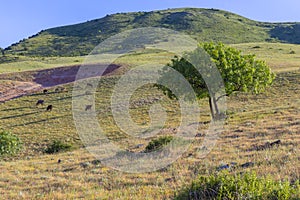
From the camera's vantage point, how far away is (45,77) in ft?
267

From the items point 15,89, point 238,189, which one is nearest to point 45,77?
point 15,89

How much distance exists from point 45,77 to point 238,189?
79.8 m

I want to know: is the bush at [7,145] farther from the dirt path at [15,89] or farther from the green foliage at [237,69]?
the dirt path at [15,89]

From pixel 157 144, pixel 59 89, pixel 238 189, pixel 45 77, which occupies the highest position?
pixel 45 77

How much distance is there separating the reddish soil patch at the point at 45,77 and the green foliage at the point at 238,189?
222 feet

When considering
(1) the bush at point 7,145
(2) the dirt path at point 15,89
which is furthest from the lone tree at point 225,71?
(2) the dirt path at point 15,89

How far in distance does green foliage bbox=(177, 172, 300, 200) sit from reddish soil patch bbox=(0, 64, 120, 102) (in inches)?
2664

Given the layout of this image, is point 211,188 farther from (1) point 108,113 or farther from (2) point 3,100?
(2) point 3,100

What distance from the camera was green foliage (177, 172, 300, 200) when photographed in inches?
286

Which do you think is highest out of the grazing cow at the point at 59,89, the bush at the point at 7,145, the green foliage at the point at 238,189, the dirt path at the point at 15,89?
the dirt path at the point at 15,89

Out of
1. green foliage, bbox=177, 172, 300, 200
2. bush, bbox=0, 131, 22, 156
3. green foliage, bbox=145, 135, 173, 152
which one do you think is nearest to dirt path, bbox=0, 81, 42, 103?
bush, bbox=0, 131, 22, 156

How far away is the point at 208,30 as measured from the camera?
175 metres

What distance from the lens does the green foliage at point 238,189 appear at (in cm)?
727

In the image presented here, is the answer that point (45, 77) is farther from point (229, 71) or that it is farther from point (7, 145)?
point (229, 71)
